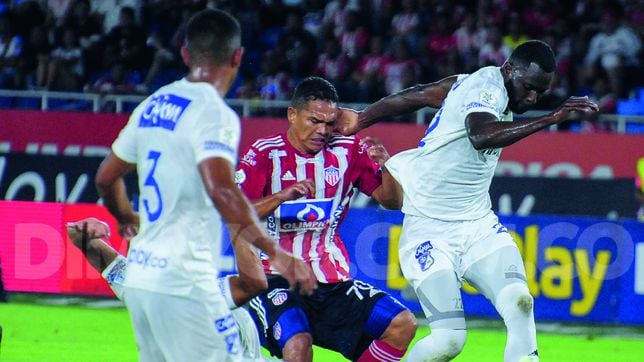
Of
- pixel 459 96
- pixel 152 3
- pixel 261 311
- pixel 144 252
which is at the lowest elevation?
pixel 261 311

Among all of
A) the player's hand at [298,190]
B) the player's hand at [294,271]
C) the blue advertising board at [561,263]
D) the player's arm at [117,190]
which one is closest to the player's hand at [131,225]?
the player's arm at [117,190]

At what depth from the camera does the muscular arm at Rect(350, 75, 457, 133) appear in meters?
7.47

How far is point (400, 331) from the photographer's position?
268 inches

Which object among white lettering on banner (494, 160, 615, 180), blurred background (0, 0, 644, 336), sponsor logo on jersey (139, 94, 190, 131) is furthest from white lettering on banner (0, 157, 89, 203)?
sponsor logo on jersey (139, 94, 190, 131)

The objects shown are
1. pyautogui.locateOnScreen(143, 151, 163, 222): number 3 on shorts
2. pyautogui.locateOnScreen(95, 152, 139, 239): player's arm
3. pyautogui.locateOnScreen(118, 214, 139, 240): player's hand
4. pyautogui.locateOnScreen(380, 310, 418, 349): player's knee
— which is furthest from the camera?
pyautogui.locateOnScreen(380, 310, 418, 349): player's knee

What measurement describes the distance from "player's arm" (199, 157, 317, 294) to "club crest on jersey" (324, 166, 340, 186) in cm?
257

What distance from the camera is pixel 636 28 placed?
15.8 meters

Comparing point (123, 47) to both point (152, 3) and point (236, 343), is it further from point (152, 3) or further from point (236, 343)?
point (236, 343)

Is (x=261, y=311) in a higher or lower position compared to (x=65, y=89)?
lower

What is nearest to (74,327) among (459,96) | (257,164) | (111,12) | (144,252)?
(257,164)

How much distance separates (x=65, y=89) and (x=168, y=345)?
1241 centimetres

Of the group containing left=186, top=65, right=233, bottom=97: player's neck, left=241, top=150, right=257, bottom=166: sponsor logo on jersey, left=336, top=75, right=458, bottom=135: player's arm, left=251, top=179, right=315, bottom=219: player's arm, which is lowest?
left=251, top=179, right=315, bottom=219: player's arm

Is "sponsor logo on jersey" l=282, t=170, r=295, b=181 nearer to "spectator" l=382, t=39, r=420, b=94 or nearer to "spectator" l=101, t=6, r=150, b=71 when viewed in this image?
"spectator" l=382, t=39, r=420, b=94

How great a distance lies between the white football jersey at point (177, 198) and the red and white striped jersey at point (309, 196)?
2.14m
